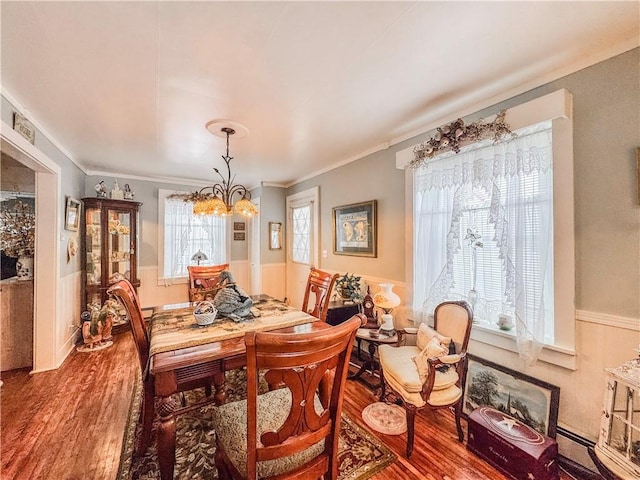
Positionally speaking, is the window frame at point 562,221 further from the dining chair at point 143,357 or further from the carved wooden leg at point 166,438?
the dining chair at point 143,357

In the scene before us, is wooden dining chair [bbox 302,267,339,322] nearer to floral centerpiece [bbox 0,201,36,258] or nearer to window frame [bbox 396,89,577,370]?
window frame [bbox 396,89,577,370]

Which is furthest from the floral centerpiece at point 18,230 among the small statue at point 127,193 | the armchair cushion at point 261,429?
the armchair cushion at point 261,429

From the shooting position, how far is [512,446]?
1537 mm

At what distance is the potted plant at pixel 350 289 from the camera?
3035mm

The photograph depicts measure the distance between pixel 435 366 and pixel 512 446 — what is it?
21.8 inches

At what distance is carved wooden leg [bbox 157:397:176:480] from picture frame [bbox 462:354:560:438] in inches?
80.2

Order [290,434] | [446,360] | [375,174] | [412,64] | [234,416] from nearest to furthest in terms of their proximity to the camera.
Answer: [290,434] → [234,416] → [412,64] → [446,360] → [375,174]

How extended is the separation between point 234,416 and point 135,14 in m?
1.98

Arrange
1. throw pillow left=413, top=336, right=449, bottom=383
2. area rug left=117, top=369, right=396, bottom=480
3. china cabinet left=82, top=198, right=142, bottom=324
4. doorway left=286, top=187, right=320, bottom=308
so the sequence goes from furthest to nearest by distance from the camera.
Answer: doorway left=286, top=187, right=320, bottom=308 < china cabinet left=82, top=198, right=142, bottom=324 < throw pillow left=413, top=336, right=449, bottom=383 < area rug left=117, top=369, right=396, bottom=480

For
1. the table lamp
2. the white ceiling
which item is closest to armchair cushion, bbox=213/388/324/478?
the table lamp

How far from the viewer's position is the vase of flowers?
2.95 m

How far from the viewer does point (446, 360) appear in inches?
68.9

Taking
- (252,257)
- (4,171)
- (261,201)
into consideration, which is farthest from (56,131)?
(252,257)

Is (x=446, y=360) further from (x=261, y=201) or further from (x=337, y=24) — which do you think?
(x=261, y=201)
